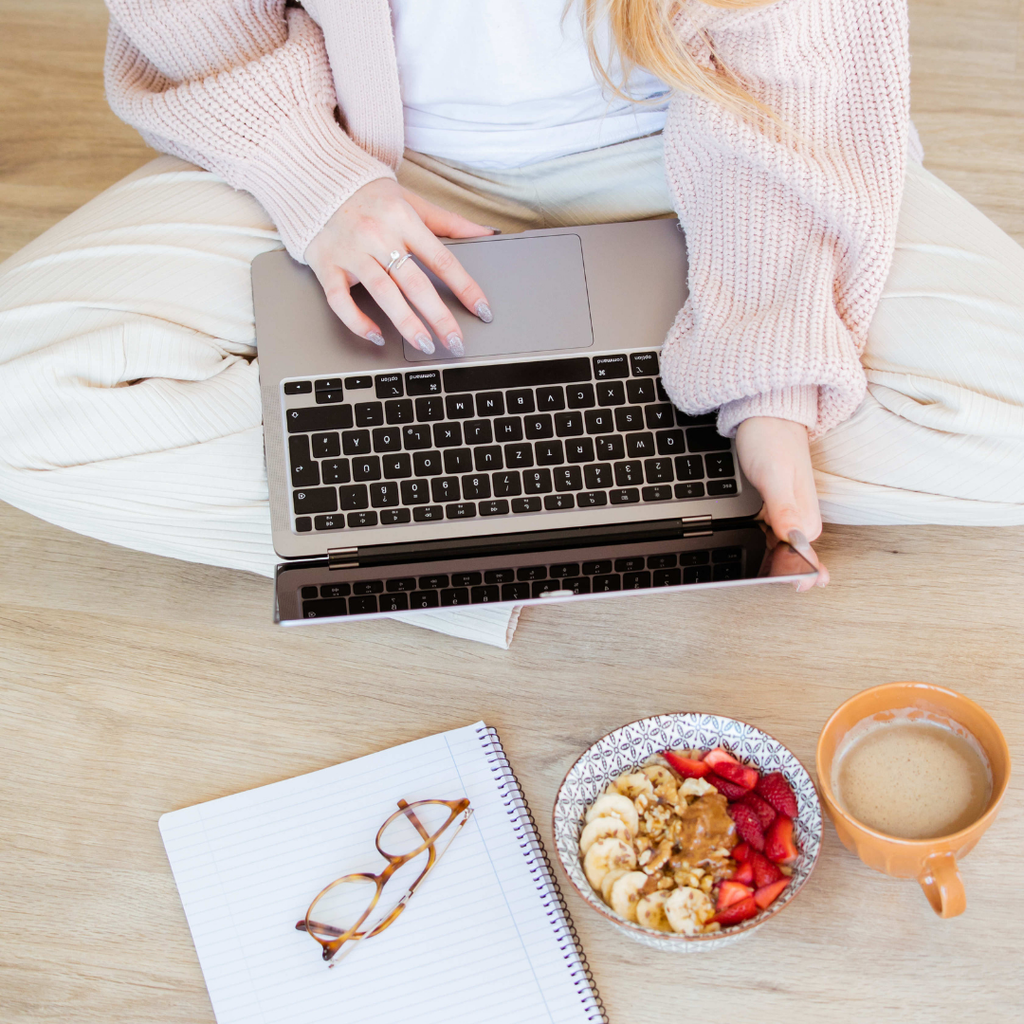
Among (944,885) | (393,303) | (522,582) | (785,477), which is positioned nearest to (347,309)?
(393,303)

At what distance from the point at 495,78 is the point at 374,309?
223 mm

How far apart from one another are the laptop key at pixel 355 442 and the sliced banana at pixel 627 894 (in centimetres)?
37

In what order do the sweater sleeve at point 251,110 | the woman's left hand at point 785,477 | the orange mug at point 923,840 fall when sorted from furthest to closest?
the sweater sleeve at point 251,110
the woman's left hand at point 785,477
the orange mug at point 923,840

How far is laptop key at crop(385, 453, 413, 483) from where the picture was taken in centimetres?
80

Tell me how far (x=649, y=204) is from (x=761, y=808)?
538mm

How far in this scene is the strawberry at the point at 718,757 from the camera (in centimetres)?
71

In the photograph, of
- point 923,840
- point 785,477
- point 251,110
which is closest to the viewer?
point 923,840

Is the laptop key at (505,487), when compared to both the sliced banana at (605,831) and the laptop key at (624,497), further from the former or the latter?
the sliced banana at (605,831)

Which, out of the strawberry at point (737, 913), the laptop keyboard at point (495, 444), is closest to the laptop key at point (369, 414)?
the laptop keyboard at point (495, 444)

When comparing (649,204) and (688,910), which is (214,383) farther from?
(688,910)

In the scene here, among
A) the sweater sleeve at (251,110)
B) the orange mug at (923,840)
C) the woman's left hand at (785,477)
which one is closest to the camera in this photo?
the orange mug at (923,840)

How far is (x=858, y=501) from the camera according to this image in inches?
31.9

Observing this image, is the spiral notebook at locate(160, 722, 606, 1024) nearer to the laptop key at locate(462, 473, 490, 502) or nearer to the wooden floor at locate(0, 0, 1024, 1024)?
the wooden floor at locate(0, 0, 1024, 1024)

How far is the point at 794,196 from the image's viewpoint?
0.78 metres
